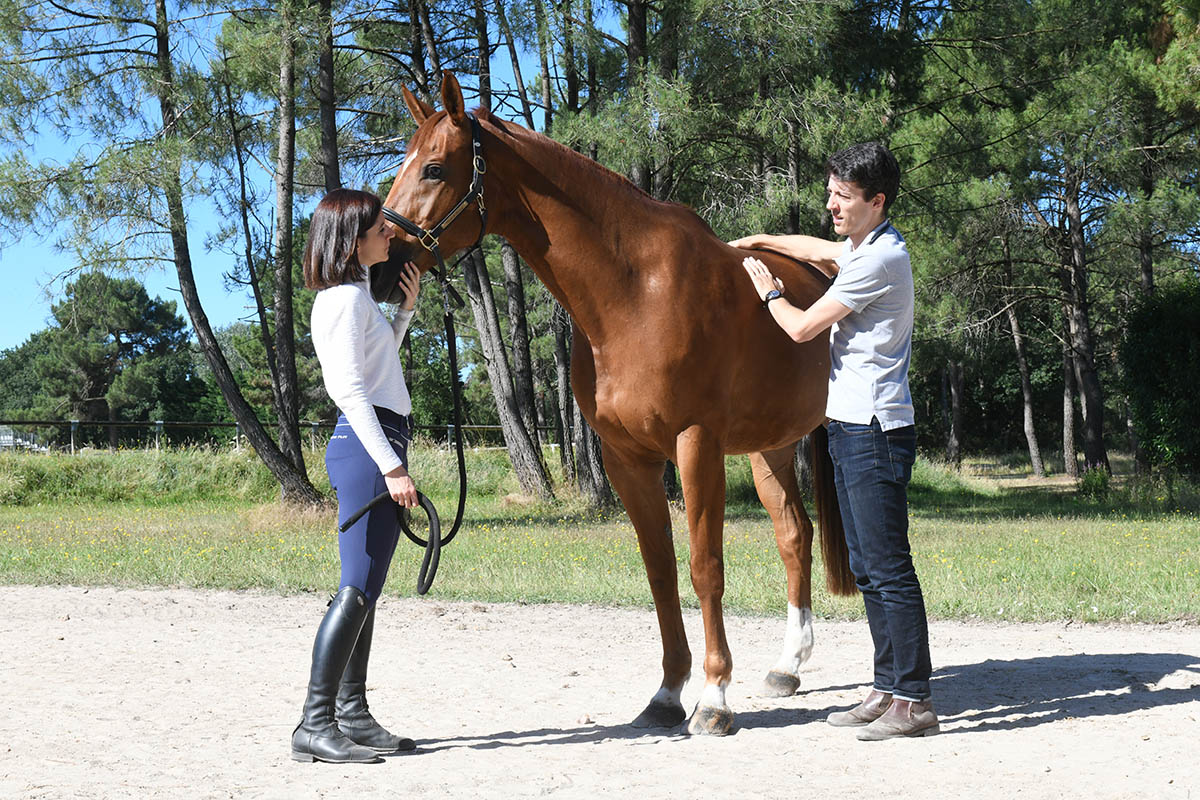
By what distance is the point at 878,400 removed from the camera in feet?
12.4

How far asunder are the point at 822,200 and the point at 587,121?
3.30 metres

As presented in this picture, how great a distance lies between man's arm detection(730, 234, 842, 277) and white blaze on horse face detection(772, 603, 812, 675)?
165 centimetres

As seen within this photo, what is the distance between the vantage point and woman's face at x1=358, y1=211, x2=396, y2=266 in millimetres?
3611

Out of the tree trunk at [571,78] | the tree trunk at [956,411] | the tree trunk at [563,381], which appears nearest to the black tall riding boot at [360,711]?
the tree trunk at [571,78]

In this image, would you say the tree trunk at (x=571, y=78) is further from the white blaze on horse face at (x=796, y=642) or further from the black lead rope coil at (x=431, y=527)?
the black lead rope coil at (x=431, y=527)

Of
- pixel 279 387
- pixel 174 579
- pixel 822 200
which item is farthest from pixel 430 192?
pixel 279 387

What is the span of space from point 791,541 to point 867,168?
1952 millimetres

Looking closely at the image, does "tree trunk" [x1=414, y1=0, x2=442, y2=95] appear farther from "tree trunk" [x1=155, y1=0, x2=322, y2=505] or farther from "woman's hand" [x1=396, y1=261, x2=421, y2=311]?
"woman's hand" [x1=396, y1=261, x2=421, y2=311]

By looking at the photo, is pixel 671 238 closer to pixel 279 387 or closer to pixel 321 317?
pixel 321 317

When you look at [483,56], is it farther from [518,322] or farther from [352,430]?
[352,430]

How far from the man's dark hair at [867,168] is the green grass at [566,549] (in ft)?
12.1

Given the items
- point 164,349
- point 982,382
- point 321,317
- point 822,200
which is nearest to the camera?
point 321,317

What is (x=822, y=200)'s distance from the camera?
517 inches

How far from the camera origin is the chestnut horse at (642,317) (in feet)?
12.4
